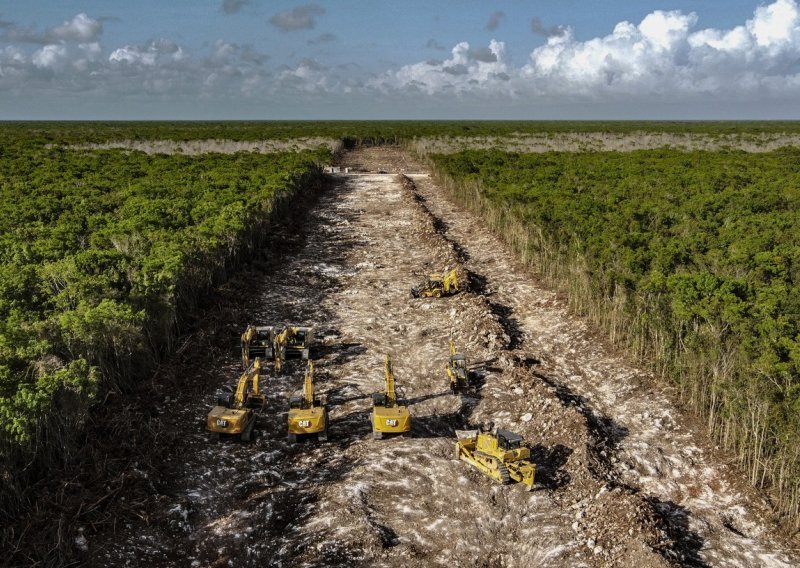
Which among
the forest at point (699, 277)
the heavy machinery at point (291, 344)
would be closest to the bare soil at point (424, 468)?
the heavy machinery at point (291, 344)

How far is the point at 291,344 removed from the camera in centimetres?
1296

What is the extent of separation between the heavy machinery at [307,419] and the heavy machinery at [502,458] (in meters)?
2.24

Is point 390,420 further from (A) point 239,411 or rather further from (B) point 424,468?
(A) point 239,411

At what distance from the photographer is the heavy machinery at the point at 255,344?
12.4 m

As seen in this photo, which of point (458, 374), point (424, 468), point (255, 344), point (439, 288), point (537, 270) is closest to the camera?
point (424, 468)

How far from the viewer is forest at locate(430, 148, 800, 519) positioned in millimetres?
9000

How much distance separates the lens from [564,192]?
957 inches

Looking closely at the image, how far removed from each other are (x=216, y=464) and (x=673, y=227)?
50.2ft

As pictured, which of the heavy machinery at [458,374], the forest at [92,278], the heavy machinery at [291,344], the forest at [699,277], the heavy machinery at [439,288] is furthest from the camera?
the heavy machinery at [439,288]

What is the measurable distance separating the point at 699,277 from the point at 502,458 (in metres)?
6.01

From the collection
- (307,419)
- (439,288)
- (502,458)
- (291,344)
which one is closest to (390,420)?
(307,419)

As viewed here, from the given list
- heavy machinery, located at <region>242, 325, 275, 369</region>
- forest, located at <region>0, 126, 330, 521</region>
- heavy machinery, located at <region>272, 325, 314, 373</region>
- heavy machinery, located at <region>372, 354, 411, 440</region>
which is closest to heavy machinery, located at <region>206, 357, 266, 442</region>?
heavy machinery, located at <region>242, 325, 275, 369</region>

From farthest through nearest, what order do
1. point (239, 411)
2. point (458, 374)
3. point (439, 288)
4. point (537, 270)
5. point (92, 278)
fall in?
point (537, 270), point (439, 288), point (92, 278), point (458, 374), point (239, 411)

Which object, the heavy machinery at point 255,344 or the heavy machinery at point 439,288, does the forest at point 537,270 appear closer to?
the heavy machinery at point 255,344
